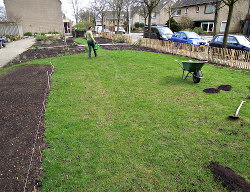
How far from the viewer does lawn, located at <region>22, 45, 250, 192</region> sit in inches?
119

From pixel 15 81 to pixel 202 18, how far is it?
37781 millimetres

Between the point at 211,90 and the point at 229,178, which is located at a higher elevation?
the point at 211,90

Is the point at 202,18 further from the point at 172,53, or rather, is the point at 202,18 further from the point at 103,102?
the point at 103,102

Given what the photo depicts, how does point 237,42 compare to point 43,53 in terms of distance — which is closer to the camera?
point 237,42

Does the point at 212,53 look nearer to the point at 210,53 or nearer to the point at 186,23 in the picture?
the point at 210,53

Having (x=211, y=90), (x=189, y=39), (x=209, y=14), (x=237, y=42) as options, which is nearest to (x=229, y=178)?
(x=211, y=90)

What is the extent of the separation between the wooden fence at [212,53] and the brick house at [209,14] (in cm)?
2306

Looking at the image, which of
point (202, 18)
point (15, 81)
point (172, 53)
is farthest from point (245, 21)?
point (15, 81)

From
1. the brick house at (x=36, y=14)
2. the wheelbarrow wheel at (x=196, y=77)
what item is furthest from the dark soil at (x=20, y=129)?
the brick house at (x=36, y=14)

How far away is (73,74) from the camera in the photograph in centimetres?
873

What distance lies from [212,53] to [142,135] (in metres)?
8.89

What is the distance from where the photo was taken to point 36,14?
4134 cm

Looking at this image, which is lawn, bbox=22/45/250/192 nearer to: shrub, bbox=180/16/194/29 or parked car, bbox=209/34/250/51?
parked car, bbox=209/34/250/51

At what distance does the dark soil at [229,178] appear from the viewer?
9.12ft
